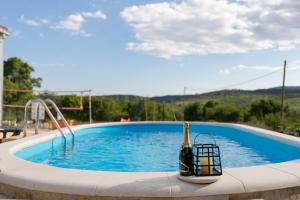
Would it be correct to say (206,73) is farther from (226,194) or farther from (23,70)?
(226,194)

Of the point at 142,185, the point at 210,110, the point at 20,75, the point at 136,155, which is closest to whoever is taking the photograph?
the point at 142,185

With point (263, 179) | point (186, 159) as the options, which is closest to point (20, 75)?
point (186, 159)

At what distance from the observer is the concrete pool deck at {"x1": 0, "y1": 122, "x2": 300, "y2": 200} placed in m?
3.26

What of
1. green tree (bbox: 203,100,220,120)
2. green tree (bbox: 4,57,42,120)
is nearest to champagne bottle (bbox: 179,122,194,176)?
green tree (bbox: 203,100,220,120)

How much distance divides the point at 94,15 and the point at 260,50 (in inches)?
352

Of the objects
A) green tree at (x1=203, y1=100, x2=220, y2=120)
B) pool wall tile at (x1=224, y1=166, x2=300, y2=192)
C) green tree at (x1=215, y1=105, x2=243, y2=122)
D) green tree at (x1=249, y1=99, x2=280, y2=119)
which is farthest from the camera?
green tree at (x1=203, y1=100, x2=220, y2=120)

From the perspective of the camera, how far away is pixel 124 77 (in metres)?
21.6

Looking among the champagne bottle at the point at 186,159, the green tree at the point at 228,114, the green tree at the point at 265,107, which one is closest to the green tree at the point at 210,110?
the green tree at the point at 228,114

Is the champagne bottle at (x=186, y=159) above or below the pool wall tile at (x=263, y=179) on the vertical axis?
above

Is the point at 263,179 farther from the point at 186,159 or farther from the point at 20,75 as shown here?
the point at 20,75

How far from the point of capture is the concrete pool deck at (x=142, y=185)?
10.7 feet

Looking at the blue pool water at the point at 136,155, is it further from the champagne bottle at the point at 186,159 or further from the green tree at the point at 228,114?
the green tree at the point at 228,114

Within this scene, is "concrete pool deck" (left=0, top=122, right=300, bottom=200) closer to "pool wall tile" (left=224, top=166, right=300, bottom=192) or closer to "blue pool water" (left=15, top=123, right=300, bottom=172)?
"pool wall tile" (left=224, top=166, right=300, bottom=192)

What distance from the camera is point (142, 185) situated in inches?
131
